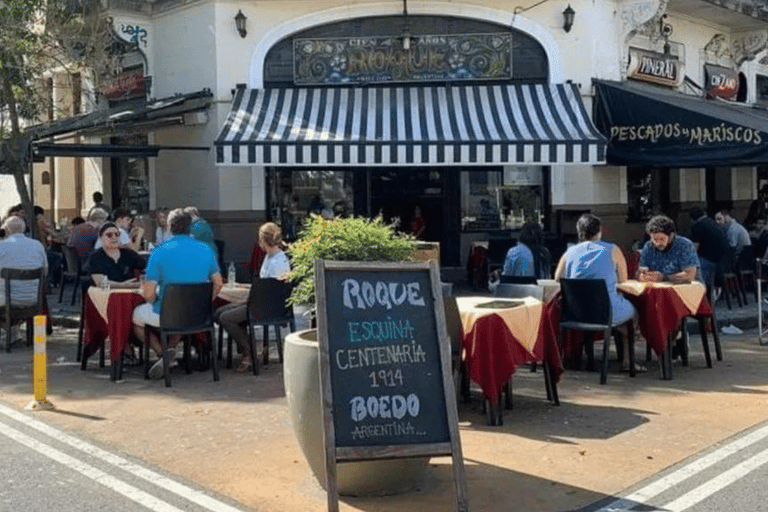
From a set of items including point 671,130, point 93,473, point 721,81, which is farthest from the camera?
point 721,81

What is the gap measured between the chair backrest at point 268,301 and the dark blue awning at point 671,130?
24.4ft

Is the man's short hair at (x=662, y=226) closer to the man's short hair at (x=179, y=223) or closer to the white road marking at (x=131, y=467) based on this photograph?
the man's short hair at (x=179, y=223)

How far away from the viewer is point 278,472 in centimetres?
636

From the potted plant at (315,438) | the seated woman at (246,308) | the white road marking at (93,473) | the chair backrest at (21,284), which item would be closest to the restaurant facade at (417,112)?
the chair backrest at (21,284)

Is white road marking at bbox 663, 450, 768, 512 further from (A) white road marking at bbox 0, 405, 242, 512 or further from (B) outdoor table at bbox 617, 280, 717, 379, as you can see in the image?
(B) outdoor table at bbox 617, 280, 717, 379

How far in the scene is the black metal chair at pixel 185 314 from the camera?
9.13m

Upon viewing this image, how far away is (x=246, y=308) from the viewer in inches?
387

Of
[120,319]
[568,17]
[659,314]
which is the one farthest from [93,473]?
[568,17]

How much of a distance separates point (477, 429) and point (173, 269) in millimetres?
3483

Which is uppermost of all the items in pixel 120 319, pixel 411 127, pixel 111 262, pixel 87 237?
pixel 411 127

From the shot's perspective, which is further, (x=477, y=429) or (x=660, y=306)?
(x=660, y=306)

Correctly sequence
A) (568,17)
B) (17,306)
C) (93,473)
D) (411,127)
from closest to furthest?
(93,473)
(17,306)
(411,127)
(568,17)

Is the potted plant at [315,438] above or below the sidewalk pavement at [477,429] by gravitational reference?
above

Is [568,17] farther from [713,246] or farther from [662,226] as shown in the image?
[662,226]
